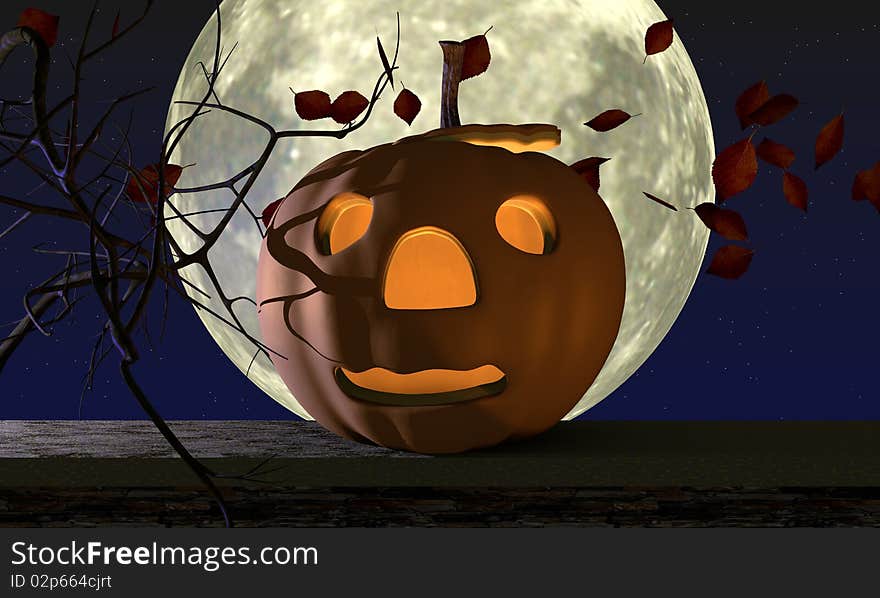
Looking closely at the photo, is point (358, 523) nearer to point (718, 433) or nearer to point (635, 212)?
point (718, 433)

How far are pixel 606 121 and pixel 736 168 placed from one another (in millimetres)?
215

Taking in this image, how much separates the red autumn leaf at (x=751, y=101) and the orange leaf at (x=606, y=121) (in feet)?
0.64

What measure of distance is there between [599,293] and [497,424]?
0.21m

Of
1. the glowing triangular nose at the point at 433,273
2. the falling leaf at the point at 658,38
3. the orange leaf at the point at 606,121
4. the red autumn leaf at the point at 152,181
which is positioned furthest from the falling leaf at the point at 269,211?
the falling leaf at the point at 658,38

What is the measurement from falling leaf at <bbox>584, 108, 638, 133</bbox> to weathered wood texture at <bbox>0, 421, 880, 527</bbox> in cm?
56

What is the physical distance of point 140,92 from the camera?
4.63 ft

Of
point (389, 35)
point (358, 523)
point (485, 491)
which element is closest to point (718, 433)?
point (485, 491)

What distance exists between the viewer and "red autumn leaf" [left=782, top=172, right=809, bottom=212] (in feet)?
6.45

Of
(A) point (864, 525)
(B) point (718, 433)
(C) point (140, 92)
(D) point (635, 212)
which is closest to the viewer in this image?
(C) point (140, 92)

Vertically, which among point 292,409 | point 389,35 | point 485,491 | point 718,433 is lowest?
point 485,491

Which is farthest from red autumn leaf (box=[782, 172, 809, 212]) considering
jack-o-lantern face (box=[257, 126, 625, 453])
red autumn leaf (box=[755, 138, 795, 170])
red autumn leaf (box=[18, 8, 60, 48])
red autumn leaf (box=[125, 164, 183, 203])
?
red autumn leaf (box=[18, 8, 60, 48])

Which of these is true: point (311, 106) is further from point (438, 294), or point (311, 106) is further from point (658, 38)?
point (658, 38)

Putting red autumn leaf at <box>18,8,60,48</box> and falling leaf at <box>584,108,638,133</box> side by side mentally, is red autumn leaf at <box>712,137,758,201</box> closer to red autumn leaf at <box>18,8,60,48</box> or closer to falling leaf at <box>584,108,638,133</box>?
falling leaf at <box>584,108,638,133</box>

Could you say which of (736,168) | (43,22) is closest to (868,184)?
(736,168)
